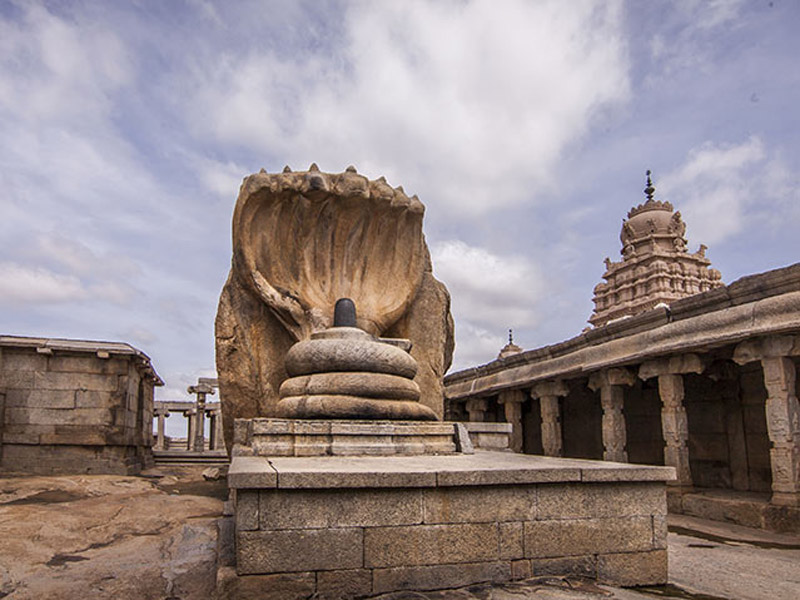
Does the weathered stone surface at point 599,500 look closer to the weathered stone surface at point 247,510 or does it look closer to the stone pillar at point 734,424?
the weathered stone surface at point 247,510

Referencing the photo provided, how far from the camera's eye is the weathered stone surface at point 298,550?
12.3 feet

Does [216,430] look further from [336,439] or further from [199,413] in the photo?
[336,439]

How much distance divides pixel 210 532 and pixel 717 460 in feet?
28.4

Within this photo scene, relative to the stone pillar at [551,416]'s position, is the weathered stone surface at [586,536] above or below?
below

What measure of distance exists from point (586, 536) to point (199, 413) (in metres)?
28.4

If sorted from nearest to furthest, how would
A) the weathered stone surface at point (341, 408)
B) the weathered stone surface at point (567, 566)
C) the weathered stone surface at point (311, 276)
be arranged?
the weathered stone surface at point (567, 566) < the weathered stone surface at point (341, 408) < the weathered stone surface at point (311, 276)

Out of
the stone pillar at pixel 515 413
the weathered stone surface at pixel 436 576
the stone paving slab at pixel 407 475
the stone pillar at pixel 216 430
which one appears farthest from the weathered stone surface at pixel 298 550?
the stone pillar at pixel 216 430

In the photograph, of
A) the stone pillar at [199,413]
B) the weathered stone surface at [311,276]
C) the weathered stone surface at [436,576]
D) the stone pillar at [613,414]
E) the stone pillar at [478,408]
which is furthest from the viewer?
the stone pillar at [199,413]

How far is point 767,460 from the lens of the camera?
9805 mm

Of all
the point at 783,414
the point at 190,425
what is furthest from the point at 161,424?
the point at 783,414

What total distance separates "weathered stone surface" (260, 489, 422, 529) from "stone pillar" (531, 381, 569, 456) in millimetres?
9291

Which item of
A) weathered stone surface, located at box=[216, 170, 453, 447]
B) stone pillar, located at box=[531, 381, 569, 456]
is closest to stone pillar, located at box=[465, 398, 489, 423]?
stone pillar, located at box=[531, 381, 569, 456]

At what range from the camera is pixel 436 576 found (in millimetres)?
4008

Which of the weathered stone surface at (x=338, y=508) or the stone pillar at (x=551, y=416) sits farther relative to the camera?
the stone pillar at (x=551, y=416)
